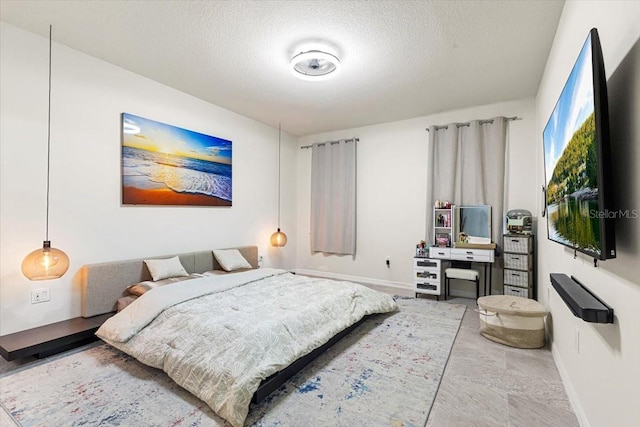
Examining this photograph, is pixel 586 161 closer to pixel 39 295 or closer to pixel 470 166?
pixel 470 166

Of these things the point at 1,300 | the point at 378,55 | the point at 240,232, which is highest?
the point at 378,55

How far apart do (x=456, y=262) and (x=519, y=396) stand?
8.55ft

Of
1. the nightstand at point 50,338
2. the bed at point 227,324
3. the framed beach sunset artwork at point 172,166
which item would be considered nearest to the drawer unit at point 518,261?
the bed at point 227,324

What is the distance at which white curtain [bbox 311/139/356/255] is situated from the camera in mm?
5500

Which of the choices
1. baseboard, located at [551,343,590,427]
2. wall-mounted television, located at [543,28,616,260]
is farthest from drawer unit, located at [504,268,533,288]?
wall-mounted television, located at [543,28,616,260]

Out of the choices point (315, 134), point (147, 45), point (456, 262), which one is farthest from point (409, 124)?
point (147, 45)

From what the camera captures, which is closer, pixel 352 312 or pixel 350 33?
pixel 350 33

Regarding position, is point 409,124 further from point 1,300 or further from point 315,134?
point 1,300

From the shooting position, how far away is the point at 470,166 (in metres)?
4.44

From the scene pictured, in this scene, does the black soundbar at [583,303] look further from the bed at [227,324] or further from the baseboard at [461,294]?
the baseboard at [461,294]

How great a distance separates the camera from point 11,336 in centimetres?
254

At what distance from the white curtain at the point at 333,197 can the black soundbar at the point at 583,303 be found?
3.72 meters

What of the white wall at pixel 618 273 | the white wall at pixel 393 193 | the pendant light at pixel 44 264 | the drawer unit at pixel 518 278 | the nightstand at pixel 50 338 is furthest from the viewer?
the white wall at pixel 393 193

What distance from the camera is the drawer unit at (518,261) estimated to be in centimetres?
363
